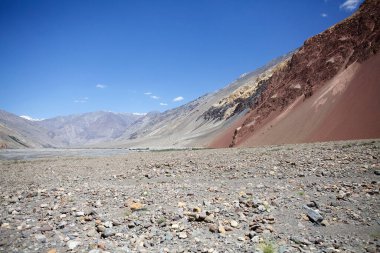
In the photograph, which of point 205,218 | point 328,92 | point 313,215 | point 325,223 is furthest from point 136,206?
point 328,92

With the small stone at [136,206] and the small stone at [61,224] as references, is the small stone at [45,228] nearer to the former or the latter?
the small stone at [61,224]

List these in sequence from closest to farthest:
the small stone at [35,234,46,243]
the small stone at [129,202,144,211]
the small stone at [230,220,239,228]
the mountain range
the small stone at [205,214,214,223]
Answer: the small stone at [35,234,46,243], the small stone at [230,220,239,228], the small stone at [205,214,214,223], the small stone at [129,202,144,211], the mountain range

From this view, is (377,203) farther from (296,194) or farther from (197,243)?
(197,243)

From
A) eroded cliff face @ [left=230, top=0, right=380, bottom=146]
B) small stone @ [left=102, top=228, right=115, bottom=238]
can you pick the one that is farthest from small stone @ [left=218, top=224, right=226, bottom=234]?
eroded cliff face @ [left=230, top=0, right=380, bottom=146]

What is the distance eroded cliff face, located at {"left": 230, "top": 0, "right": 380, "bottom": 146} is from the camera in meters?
47.3

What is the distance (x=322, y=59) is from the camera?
53469mm

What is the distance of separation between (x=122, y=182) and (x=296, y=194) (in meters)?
9.28

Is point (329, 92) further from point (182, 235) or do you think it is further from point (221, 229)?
point (182, 235)

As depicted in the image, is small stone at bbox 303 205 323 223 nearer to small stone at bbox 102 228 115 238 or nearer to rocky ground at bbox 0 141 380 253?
rocky ground at bbox 0 141 380 253

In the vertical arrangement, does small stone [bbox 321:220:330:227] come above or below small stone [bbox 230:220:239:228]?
below

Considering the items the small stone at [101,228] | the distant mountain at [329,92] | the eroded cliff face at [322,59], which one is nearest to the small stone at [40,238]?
the small stone at [101,228]

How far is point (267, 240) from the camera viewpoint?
24.7 ft

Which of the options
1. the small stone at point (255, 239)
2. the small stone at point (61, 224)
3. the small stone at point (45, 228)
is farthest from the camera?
the small stone at point (61, 224)

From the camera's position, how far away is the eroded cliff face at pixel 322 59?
47.3 m
